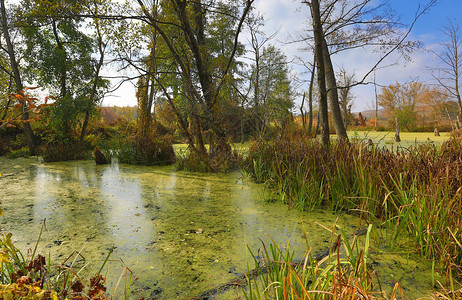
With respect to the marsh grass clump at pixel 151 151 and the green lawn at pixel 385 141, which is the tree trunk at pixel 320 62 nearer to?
the green lawn at pixel 385 141

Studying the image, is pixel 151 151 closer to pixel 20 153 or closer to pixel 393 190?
pixel 393 190

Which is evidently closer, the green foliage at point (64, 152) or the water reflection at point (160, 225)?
the water reflection at point (160, 225)

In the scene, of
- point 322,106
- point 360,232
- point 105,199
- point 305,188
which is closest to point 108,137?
point 105,199

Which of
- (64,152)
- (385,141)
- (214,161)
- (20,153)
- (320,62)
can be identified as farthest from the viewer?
(385,141)

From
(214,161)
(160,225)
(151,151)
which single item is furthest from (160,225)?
(151,151)

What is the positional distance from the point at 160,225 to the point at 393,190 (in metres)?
2.09

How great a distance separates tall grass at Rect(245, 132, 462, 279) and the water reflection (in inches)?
10.7

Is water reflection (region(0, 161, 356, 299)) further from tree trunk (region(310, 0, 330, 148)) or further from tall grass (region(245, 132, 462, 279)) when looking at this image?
tree trunk (region(310, 0, 330, 148))

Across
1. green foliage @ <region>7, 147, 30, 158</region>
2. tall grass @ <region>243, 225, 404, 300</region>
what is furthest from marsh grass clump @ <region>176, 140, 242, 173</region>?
green foliage @ <region>7, 147, 30, 158</region>

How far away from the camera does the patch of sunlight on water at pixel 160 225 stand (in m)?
1.46

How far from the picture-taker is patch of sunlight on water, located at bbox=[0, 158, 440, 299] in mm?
1463

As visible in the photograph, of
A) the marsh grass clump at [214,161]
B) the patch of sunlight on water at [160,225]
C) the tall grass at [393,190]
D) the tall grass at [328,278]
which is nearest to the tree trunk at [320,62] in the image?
the tall grass at [393,190]

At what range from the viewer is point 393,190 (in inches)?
88.3

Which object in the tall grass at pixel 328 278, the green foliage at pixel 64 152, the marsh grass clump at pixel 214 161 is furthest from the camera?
the green foliage at pixel 64 152
